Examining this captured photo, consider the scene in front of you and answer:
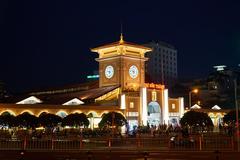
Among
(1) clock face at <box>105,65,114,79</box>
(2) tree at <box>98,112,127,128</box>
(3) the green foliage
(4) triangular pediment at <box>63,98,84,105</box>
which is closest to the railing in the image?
(2) tree at <box>98,112,127,128</box>

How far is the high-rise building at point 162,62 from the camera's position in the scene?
6693 inches

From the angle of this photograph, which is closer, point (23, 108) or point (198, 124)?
point (198, 124)

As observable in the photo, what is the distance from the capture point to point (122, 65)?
8181 centimetres

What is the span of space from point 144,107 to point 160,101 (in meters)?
5.85

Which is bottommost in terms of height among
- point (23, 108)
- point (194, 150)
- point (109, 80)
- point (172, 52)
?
point (194, 150)

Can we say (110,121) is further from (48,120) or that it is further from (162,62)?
(162,62)

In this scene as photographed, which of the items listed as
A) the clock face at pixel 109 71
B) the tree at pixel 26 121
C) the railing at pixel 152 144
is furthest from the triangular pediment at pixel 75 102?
the railing at pixel 152 144

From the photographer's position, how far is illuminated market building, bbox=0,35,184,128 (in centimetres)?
7244

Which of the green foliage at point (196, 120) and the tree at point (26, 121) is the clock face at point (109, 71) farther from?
the tree at point (26, 121)

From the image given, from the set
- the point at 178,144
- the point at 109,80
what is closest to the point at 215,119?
the point at 109,80

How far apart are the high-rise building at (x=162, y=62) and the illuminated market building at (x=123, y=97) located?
80.7 meters

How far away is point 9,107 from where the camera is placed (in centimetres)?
6078

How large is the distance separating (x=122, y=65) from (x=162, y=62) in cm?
8655

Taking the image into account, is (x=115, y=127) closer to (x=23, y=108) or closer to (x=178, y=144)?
(x=23, y=108)
